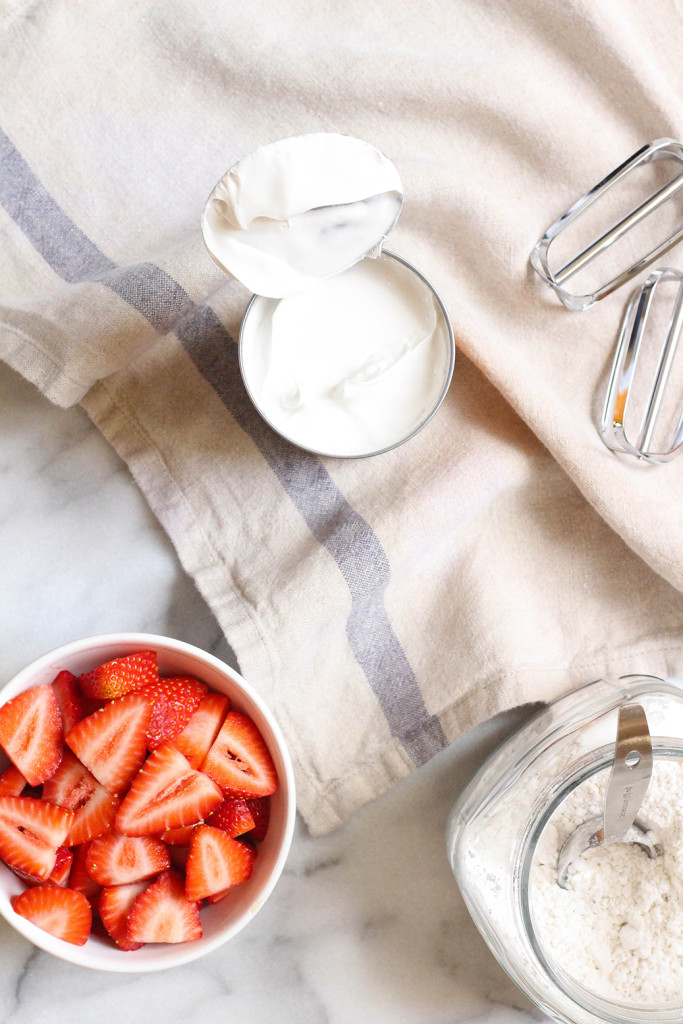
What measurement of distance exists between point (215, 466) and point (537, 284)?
13.7 inches

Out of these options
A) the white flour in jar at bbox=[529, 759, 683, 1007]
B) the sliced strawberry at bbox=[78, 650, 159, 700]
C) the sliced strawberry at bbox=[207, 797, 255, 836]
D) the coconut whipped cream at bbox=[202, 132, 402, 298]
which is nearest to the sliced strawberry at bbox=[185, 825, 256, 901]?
the sliced strawberry at bbox=[207, 797, 255, 836]

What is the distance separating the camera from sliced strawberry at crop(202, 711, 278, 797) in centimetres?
70

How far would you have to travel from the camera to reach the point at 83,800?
703 mm

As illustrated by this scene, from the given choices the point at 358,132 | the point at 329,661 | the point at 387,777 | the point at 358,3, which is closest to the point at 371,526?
the point at 329,661

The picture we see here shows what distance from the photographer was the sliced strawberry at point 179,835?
0.70 metres

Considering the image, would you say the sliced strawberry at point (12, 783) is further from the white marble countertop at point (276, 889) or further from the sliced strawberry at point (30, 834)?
the white marble countertop at point (276, 889)

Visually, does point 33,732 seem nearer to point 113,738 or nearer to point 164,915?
point 113,738

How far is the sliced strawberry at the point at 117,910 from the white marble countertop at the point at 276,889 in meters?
0.15

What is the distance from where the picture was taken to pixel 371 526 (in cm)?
81

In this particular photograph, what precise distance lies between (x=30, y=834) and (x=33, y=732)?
2.9 inches

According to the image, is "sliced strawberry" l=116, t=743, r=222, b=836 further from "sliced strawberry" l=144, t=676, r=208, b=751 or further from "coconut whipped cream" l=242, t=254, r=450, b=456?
"coconut whipped cream" l=242, t=254, r=450, b=456

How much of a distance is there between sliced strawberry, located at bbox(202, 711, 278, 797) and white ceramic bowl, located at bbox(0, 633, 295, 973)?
10 mm

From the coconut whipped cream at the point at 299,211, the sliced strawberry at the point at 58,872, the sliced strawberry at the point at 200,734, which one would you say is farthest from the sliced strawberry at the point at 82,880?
the coconut whipped cream at the point at 299,211

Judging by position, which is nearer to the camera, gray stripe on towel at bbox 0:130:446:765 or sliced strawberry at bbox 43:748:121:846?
sliced strawberry at bbox 43:748:121:846
